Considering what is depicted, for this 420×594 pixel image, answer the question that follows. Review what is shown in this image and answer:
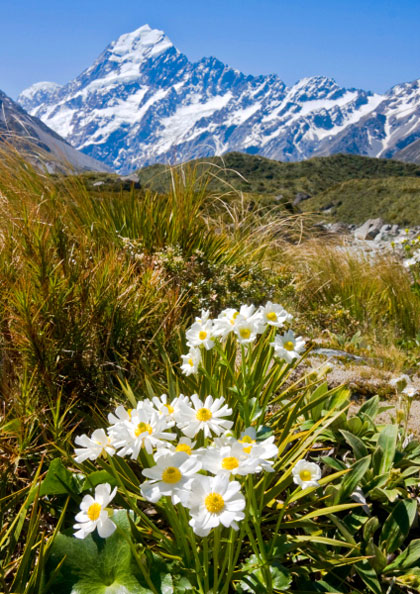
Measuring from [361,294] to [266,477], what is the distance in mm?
3454

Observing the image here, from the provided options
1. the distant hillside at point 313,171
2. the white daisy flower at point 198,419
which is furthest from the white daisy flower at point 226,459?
the distant hillside at point 313,171

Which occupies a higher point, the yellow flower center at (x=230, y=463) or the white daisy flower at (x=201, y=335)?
the white daisy flower at (x=201, y=335)

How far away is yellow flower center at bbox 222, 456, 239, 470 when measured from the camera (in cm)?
79

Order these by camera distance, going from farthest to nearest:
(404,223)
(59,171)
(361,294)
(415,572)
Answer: (404,223), (361,294), (59,171), (415,572)

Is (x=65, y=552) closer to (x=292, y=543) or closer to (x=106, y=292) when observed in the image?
(x=292, y=543)

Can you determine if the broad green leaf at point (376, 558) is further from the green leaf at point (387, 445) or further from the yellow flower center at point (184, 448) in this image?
the yellow flower center at point (184, 448)

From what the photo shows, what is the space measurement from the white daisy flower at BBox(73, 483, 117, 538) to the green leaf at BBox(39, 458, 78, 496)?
255mm

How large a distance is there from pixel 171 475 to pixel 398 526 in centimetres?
82

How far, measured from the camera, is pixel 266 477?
38.4 inches

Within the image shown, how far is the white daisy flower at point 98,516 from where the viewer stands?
841 mm

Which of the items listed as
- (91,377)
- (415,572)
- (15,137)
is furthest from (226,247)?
(415,572)

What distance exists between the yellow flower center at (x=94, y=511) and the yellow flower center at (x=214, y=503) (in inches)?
10.3

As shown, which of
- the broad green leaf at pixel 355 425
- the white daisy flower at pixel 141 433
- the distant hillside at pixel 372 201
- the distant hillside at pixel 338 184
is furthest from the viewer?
the distant hillside at pixel 338 184

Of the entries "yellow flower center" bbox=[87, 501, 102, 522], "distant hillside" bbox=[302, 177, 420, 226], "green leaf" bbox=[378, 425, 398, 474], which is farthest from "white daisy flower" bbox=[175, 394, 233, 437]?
"distant hillside" bbox=[302, 177, 420, 226]
